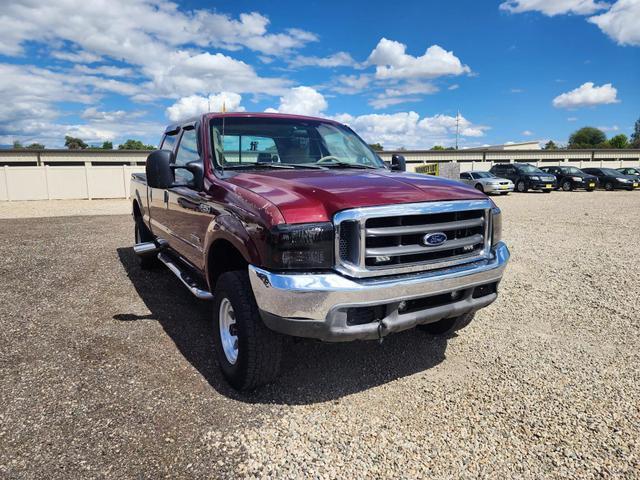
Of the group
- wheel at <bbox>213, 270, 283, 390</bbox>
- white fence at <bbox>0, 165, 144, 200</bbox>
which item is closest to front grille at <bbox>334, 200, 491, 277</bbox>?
wheel at <bbox>213, 270, 283, 390</bbox>

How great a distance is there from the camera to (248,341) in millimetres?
2953

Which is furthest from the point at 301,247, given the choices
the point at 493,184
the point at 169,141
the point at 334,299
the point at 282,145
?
the point at 493,184

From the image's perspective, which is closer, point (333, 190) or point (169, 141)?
point (333, 190)

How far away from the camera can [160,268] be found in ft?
23.0

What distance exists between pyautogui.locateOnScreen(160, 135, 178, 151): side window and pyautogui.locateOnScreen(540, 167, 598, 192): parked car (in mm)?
26074

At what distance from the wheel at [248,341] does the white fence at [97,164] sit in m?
24.5

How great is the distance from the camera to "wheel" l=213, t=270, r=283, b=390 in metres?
2.95

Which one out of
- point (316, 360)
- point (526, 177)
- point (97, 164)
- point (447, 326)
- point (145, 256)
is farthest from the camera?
point (97, 164)

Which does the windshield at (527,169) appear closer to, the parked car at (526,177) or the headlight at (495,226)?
the parked car at (526,177)

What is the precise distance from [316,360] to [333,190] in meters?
1.60

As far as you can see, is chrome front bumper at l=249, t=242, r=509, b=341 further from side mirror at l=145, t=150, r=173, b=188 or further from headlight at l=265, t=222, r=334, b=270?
side mirror at l=145, t=150, r=173, b=188

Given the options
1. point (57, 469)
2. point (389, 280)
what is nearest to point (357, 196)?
point (389, 280)

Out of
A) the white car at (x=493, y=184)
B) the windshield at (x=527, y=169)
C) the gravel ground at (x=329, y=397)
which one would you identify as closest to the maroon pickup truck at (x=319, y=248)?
the gravel ground at (x=329, y=397)

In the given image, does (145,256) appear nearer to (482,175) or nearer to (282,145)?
(282,145)
